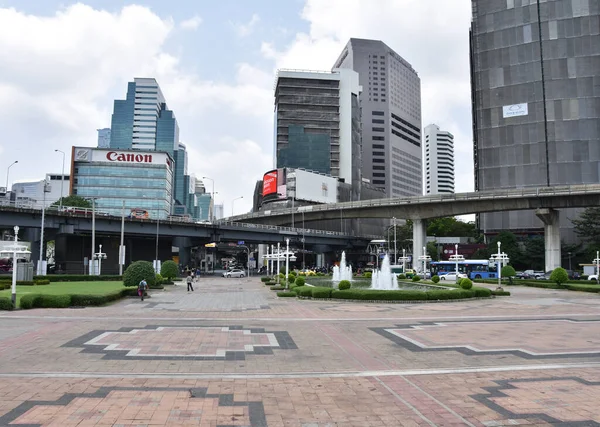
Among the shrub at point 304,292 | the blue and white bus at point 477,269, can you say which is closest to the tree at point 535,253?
the blue and white bus at point 477,269

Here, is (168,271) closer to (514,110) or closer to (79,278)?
(79,278)

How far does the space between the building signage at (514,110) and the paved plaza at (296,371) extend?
73.9m

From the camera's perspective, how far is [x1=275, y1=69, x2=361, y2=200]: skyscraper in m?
160

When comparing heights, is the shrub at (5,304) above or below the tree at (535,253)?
below

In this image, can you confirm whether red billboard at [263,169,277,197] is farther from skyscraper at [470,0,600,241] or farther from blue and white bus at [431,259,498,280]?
blue and white bus at [431,259,498,280]

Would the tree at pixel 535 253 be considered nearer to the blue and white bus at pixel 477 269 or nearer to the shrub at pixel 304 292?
the blue and white bus at pixel 477 269

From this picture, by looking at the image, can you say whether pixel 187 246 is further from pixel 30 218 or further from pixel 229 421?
pixel 229 421

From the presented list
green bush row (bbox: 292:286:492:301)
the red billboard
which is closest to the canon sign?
the red billboard

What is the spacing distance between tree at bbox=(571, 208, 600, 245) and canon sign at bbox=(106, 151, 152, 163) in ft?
327

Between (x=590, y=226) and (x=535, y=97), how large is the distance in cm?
2505

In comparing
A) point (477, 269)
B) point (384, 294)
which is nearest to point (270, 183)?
point (477, 269)

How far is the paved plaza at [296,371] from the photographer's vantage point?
8.04 metres

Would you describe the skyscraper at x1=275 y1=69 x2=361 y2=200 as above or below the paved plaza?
above

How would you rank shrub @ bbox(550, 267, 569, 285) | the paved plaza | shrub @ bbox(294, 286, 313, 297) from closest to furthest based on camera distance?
the paved plaza, shrub @ bbox(294, 286, 313, 297), shrub @ bbox(550, 267, 569, 285)
